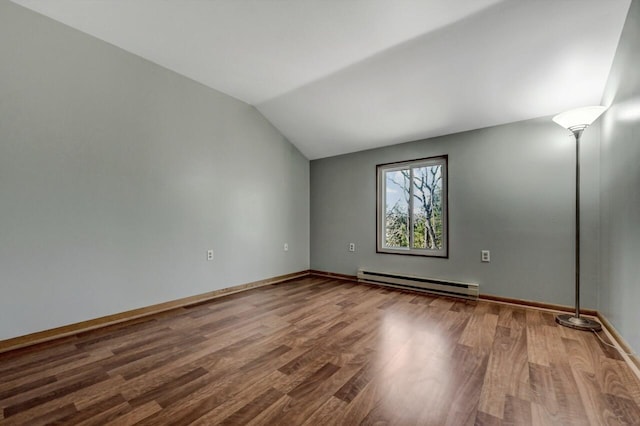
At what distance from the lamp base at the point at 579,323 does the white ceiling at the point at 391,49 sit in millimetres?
1937

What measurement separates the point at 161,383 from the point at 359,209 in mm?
3149

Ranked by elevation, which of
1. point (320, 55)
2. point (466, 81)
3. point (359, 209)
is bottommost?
point (359, 209)

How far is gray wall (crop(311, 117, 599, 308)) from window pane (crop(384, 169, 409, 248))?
0.25m

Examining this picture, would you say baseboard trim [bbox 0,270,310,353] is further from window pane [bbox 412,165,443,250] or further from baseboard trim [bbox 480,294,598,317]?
baseboard trim [bbox 480,294,598,317]

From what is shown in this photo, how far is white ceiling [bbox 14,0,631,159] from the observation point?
6.34 ft

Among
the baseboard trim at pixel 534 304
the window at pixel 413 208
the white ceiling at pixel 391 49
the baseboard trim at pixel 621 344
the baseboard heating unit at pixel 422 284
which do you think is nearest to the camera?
the baseboard trim at pixel 621 344

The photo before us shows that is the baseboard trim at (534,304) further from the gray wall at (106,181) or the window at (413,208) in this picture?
the gray wall at (106,181)

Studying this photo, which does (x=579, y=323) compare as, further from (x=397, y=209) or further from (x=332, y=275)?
(x=332, y=275)

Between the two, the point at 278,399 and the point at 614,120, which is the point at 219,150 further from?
the point at 614,120

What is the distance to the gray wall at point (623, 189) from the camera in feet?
5.34

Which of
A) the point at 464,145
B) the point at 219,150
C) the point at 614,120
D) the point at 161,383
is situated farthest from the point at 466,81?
the point at 161,383

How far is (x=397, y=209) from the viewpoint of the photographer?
12.7 feet

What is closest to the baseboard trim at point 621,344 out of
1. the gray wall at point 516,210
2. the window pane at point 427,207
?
the gray wall at point 516,210

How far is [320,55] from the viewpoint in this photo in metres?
2.51
